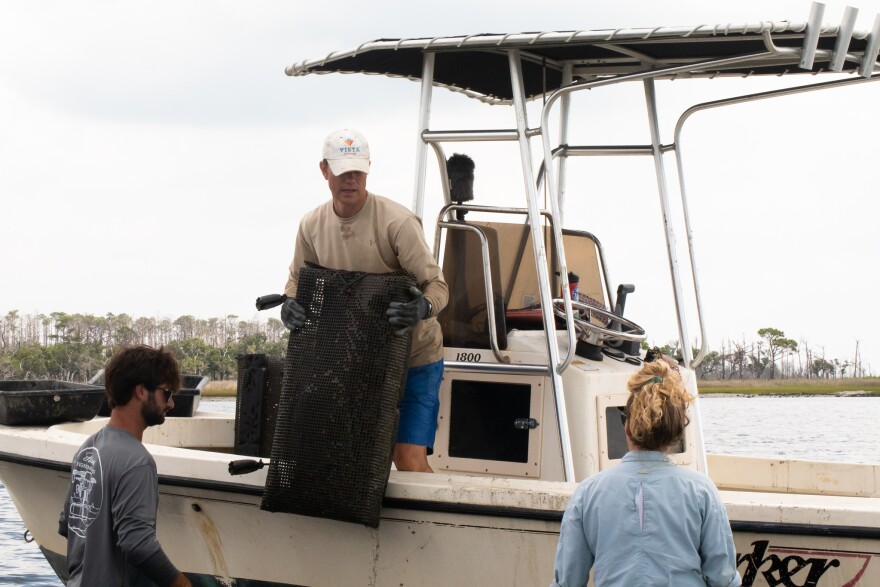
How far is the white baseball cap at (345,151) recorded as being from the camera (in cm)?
516

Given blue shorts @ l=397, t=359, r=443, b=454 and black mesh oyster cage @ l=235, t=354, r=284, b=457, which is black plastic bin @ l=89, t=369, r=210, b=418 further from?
blue shorts @ l=397, t=359, r=443, b=454

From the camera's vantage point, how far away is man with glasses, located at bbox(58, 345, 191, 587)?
3.75 metres

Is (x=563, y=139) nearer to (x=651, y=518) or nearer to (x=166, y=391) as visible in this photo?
(x=166, y=391)

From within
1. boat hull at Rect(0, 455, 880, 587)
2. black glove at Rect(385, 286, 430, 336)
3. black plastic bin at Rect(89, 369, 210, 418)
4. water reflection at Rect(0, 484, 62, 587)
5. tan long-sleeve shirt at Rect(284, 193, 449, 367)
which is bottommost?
water reflection at Rect(0, 484, 62, 587)

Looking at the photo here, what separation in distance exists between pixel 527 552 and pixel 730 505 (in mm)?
924

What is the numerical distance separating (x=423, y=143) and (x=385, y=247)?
1.12 metres

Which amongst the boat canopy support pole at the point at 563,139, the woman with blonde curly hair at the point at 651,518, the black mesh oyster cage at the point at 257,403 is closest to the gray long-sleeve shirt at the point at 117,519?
the woman with blonde curly hair at the point at 651,518

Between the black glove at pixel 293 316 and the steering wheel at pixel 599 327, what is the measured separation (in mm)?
1468

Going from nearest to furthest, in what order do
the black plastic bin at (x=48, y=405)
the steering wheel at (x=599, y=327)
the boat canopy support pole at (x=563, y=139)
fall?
the steering wheel at (x=599, y=327) < the black plastic bin at (x=48, y=405) < the boat canopy support pole at (x=563, y=139)

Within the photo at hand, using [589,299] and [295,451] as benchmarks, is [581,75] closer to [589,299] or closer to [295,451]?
[589,299]

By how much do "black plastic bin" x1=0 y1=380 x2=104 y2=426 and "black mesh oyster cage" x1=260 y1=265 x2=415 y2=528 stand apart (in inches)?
98.6

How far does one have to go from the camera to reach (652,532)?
3316 millimetres

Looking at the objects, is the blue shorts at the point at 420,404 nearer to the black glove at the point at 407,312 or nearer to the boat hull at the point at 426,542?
the boat hull at the point at 426,542

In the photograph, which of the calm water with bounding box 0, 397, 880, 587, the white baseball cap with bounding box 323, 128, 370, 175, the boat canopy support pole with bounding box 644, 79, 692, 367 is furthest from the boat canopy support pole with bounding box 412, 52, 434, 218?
the calm water with bounding box 0, 397, 880, 587
